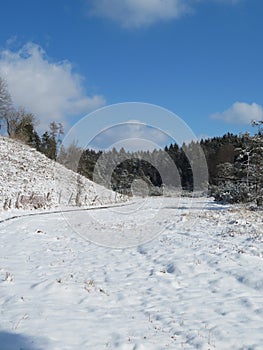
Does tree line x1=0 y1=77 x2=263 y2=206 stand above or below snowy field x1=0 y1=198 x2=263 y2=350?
above

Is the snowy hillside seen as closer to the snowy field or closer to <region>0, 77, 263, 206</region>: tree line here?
<region>0, 77, 263, 206</region>: tree line

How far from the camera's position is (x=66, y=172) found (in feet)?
171

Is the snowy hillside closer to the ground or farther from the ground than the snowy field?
farther from the ground

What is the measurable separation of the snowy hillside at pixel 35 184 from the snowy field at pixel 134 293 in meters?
17.3

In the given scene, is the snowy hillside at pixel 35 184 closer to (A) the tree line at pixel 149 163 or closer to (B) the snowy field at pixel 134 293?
(A) the tree line at pixel 149 163

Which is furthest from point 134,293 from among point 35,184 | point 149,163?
point 149,163

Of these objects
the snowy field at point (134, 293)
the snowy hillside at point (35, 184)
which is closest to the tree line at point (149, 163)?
the snowy hillside at point (35, 184)

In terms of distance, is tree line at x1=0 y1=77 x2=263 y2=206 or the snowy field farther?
tree line at x1=0 y1=77 x2=263 y2=206

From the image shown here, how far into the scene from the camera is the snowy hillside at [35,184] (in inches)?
1246

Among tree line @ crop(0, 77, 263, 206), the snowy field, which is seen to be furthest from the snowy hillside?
the snowy field

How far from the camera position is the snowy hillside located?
3164 cm

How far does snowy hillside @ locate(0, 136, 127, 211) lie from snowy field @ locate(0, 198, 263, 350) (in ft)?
56.7

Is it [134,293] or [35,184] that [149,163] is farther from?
[134,293]

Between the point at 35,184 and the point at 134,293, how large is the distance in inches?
1322
